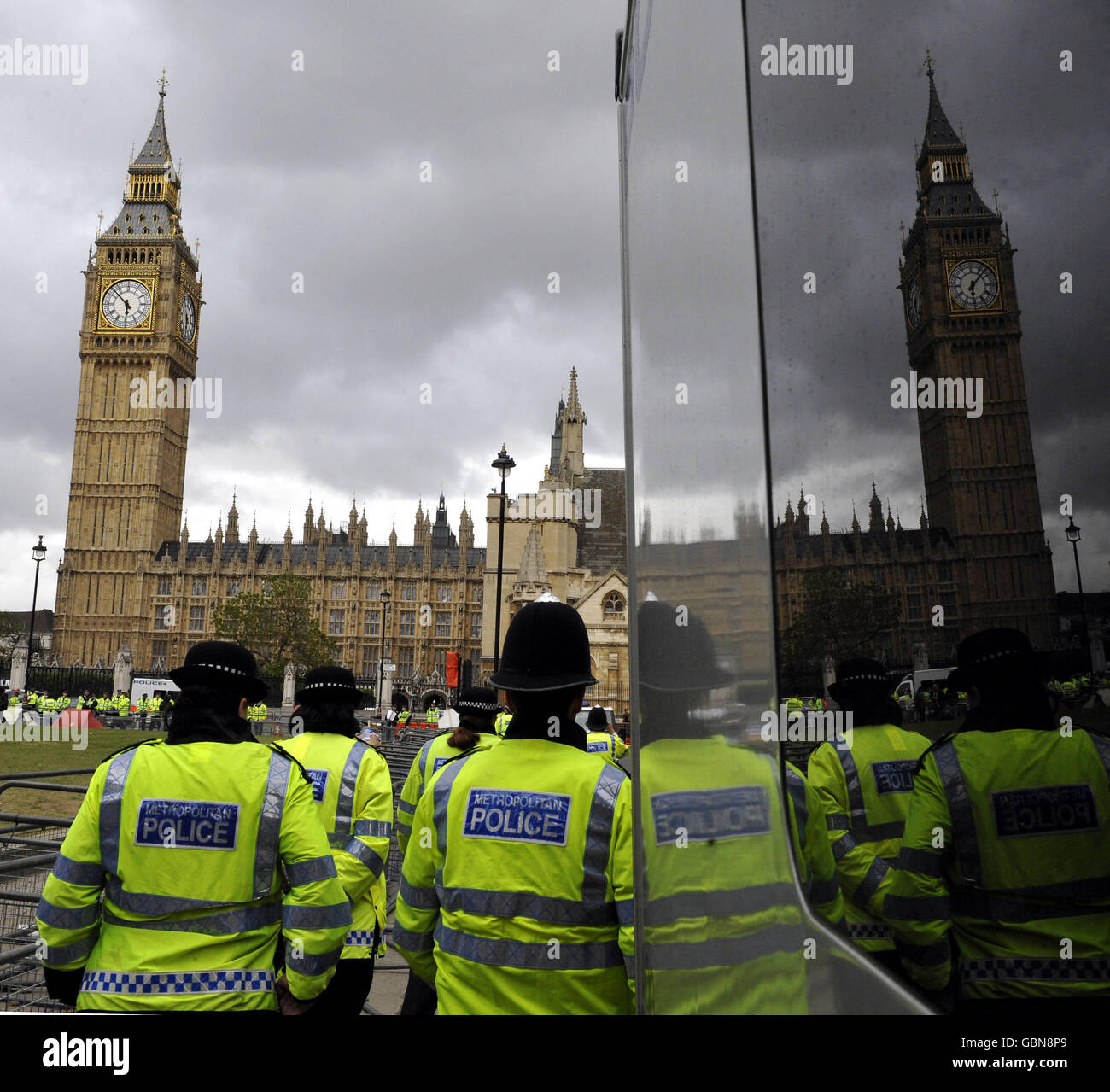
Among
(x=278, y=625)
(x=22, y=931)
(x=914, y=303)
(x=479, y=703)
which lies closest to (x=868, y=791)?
(x=914, y=303)

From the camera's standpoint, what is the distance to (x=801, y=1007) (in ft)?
2.25

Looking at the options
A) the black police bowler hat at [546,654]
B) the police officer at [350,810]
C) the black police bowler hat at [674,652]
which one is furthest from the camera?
the police officer at [350,810]

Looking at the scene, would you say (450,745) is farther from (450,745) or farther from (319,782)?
(319,782)

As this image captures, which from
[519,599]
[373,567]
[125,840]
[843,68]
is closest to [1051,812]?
[843,68]

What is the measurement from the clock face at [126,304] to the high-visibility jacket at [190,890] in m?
79.5

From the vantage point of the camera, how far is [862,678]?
637 mm

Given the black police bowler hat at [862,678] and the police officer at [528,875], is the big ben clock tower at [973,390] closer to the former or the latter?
the black police bowler hat at [862,678]

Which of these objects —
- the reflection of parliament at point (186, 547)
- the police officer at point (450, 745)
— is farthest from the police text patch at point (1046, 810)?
the reflection of parliament at point (186, 547)

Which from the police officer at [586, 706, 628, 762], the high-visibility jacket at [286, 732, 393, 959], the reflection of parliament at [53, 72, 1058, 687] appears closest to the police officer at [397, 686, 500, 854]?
the high-visibility jacket at [286, 732, 393, 959]

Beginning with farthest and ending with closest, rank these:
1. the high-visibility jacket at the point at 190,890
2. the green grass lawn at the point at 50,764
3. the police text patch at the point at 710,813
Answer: the green grass lawn at the point at 50,764
the high-visibility jacket at the point at 190,890
the police text patch at the point at 710,813

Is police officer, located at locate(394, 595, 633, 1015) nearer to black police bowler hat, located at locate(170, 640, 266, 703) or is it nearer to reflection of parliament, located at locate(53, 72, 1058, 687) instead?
black police bowler hat, located at locate(170, 640, 266, 703)

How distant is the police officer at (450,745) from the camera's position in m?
4.60

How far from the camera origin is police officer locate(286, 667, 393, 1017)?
3.82m
